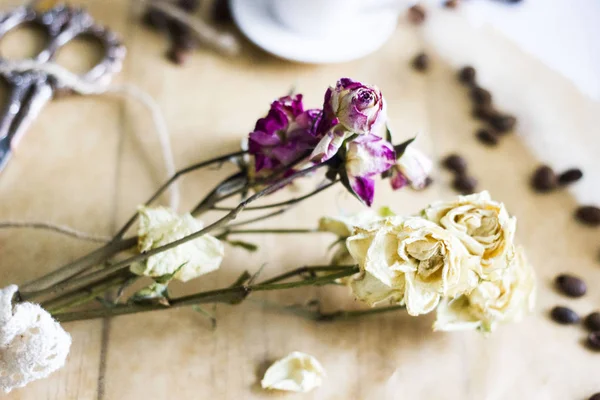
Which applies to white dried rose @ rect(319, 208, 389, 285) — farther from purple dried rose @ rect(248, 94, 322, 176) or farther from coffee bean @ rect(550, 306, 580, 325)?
coffee bean @ rect(550, 306, 580, 325)

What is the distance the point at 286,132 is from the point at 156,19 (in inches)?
15.6

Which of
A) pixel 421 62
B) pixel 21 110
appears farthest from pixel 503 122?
pixel 21 110

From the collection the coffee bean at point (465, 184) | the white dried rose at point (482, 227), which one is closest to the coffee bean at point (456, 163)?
the coffee bean at point (465, 184)

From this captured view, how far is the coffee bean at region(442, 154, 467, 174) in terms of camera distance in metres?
0.73

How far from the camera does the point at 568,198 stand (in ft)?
2.43

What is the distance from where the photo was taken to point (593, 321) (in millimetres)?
638

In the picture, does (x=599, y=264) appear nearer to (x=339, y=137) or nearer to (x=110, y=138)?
(x=339, y=137)

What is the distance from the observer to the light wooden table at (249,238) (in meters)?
0.56

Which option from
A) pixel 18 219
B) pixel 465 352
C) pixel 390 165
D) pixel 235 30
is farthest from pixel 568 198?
pixel 18 219

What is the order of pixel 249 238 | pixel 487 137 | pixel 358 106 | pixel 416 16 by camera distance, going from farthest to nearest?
pixel 416 16, pixel 487 137, pixel 249 238, pixel 358 106

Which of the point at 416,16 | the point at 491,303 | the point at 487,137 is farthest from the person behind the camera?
the point at 416,16

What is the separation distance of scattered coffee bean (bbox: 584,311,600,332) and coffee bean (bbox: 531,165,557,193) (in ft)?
0.54

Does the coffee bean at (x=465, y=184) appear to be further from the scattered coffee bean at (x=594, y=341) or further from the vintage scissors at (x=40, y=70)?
the vintage scissors at (x=40, y=70)

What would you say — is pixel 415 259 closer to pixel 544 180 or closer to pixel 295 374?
pixel 295 374
